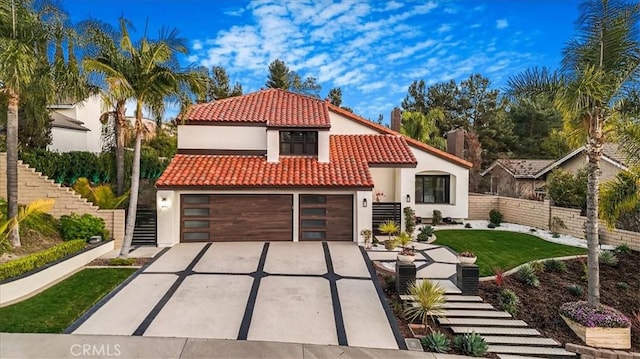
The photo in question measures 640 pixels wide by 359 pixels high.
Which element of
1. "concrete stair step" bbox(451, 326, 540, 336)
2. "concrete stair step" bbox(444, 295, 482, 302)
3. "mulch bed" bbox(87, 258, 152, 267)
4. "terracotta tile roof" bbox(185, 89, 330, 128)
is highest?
"terracotta tile roof" bbox(185, 89, 330, 128)

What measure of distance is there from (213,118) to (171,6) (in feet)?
16.5

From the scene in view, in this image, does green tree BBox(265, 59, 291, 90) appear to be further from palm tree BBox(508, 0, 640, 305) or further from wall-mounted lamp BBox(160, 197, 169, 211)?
palm tree BBox(508, 0, 640, 305)

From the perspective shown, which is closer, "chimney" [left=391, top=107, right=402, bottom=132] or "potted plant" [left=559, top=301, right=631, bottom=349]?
"potted plant" [left=559, top=301, right=631, bottom=349]

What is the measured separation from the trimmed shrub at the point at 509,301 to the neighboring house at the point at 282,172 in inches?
243

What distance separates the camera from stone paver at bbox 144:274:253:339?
713 cm

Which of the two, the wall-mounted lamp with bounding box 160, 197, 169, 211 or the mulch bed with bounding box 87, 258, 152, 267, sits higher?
the wall-mounted lamp with bounding box 160, 197, 169, 211

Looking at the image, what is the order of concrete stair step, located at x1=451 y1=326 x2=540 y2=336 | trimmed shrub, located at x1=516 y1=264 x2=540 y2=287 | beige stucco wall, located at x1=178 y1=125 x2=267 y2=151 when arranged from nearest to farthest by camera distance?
concrete stair step, located at x1=451 y1=326 x2=540 y2=336
trimmed shrub, located at x1=516 y1=264 x2=540 y2=287
beige stucco wall, located at x1=178 y1=125 x2=267 y2=151

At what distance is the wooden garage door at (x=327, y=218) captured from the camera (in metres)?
15.1

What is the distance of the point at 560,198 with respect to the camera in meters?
18.5

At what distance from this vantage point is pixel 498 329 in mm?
8070

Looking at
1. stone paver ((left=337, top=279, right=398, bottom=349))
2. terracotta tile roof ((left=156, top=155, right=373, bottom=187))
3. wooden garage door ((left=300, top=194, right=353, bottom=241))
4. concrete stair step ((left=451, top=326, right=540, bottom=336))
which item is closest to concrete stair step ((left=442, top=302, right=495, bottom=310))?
concrete stair step ((left=451, top=326, right=540, bottom=336))

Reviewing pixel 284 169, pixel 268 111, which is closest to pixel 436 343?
pixel 284 169

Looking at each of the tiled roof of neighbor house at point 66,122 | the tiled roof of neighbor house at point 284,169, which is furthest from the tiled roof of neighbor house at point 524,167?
the tiled roof of neighbor house at point 66,122

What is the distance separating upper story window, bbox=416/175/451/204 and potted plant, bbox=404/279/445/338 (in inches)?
525
